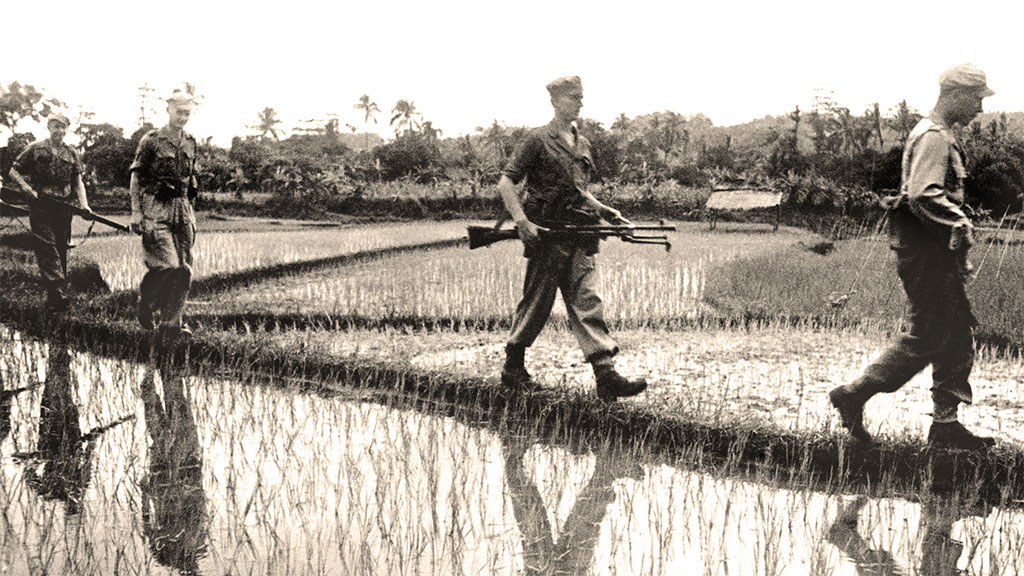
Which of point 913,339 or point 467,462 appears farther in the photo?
point 467,462

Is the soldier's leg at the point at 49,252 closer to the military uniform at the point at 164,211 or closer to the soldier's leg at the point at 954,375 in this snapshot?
the military uniform at the point at 164,211

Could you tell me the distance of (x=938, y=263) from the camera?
3.85 metres

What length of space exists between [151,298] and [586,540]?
13.7ft

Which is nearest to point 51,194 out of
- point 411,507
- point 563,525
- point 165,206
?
point 165,206

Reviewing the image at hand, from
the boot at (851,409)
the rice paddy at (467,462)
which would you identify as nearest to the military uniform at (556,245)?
the rice paddy at (467,462)

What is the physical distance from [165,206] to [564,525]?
4.03 m

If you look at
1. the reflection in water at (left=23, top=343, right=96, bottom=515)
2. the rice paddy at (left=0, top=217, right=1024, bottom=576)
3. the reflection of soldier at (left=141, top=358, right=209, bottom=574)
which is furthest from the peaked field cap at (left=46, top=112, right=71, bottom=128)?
the reflection of soldier at (left=141, top=358, right=209, bottom=574)

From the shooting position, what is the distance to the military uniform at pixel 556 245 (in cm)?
466

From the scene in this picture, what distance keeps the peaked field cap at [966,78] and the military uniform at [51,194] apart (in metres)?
6.46

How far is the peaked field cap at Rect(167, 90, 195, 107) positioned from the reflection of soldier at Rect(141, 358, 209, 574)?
6.63ft

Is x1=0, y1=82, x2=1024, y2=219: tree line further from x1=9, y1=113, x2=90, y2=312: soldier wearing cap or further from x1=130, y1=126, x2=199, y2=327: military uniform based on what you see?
x1=130, y1=126, x2=199, y2=327: military uniform

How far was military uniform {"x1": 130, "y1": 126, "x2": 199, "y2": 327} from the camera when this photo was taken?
6.30 metres

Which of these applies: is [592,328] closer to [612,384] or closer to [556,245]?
[612,384]

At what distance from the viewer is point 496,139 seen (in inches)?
974
